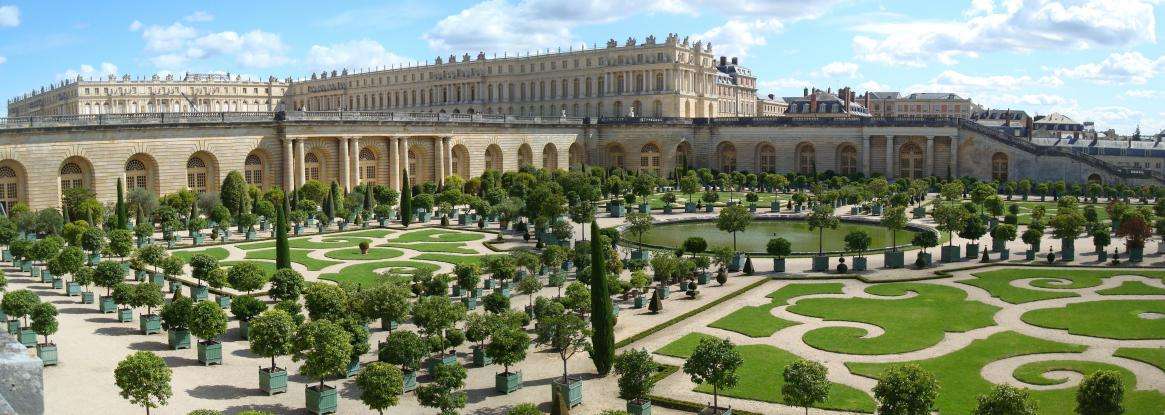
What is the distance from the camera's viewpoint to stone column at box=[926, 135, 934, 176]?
8050 cm

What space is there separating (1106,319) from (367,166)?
55.2 meters

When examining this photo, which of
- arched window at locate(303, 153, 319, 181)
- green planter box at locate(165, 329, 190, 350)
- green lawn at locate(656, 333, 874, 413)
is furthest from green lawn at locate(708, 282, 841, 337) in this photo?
arched window at locate(303, 153, 319, 181)

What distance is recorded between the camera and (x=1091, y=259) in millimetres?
42312

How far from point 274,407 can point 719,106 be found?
97091 mm

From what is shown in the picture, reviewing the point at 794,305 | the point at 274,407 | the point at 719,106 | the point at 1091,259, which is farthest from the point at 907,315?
the point at 719,106

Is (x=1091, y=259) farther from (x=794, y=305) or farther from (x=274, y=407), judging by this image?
(x=274, y=407)

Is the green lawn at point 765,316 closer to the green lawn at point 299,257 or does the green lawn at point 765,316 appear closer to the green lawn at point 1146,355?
the green lawn at point 1146,355

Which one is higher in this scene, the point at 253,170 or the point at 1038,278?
the point at 253,170

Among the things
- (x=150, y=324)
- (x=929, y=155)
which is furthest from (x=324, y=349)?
(x=929, y=155)

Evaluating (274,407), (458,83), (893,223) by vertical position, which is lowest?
(274,407)

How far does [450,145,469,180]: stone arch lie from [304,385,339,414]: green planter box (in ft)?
194

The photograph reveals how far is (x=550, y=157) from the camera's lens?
90.2m

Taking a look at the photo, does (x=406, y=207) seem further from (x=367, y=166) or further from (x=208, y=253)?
(x=367, y=166)

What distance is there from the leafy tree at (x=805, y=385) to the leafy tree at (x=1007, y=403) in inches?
129
